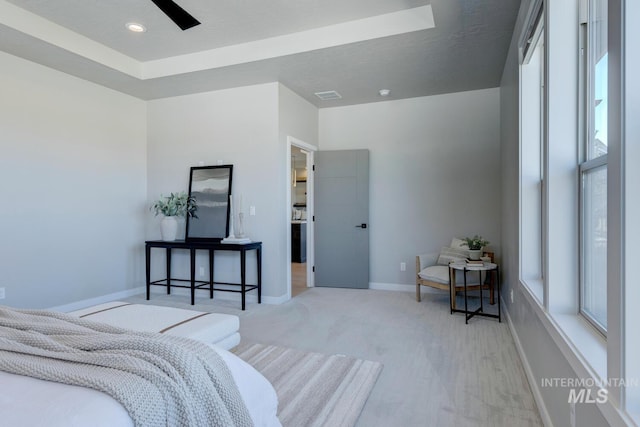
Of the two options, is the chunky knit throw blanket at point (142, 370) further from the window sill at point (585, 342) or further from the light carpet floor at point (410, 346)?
the window sill at point (585, 342)

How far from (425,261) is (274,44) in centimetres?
288

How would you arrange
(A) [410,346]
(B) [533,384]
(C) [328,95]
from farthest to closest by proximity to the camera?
(C) [328,95], (A) [410,346], (B) [533,384]

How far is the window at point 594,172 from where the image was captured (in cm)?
152

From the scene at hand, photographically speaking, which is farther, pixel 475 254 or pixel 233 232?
pixel 233 232

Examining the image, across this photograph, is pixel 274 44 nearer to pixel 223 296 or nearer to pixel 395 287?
pixel 223 296

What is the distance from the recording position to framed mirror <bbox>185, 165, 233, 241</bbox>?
14.9 feet

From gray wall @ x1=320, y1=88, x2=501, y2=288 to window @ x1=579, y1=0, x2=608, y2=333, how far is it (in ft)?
9.70

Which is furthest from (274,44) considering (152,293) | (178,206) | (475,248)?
(152,293)

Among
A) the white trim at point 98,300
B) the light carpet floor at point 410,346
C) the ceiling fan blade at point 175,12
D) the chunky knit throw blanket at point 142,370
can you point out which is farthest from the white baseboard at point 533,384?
the white trim at point 98,300

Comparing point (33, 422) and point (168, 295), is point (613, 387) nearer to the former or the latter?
point (33, 422)

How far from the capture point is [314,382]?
230 centimetres

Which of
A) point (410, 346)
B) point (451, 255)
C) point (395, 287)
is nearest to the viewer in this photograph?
point (410, 346)

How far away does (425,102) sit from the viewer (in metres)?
4.91

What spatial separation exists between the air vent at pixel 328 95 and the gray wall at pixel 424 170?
44 cm
